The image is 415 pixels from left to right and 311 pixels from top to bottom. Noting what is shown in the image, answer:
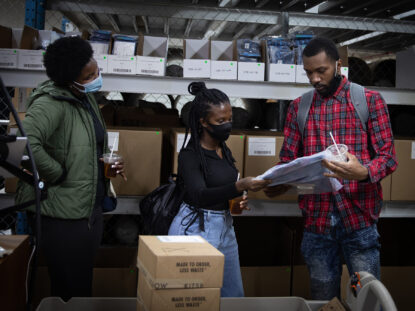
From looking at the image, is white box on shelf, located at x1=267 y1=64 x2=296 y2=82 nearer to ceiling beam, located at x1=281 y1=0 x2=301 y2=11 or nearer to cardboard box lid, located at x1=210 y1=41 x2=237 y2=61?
cardboard box lid, located at x1=210 y1=41 x2=237 y2=61

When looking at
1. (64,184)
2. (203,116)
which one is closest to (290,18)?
(203,116)

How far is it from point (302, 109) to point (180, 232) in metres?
0.85

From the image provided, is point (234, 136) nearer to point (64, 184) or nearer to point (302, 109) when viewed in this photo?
point (302, 109)

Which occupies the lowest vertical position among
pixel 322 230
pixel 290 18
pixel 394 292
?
pixel 394 292

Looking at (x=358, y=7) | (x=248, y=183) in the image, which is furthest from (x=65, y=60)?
(x=358, y=7)

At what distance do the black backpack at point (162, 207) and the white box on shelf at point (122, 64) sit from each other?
85 cm

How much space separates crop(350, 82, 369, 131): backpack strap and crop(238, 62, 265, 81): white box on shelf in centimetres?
89

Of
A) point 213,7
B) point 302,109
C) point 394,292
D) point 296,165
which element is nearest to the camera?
point 296,165

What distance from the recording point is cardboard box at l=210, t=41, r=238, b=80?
2.70 metres

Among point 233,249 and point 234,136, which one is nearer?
point 233,249

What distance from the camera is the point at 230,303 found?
1325 mm

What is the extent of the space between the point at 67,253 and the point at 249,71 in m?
1.61

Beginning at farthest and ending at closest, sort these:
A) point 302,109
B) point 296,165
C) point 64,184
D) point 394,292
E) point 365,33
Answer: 1. point 365,33
2. point 394,292
3. point 302,109
4. point 64,184
5. point 296,165

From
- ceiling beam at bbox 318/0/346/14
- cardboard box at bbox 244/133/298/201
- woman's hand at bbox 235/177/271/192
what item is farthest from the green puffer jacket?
ceiling beam at bbox 318/0/346/14
